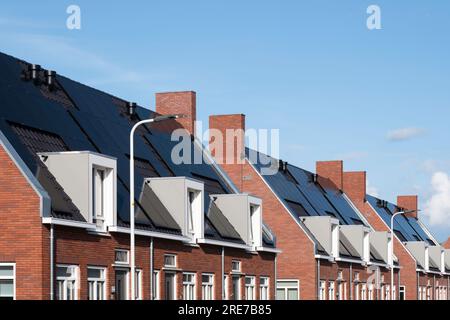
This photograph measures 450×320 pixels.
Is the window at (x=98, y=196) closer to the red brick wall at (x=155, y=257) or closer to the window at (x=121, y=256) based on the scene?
the red brick wall at (x=155, y=257)

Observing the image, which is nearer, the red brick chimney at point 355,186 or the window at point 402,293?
the window at point 402,293

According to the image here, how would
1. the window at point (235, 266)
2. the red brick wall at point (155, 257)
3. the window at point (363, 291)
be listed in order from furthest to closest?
1. the window at point (363, 291)
2. the window at point (235, 266)
3. the red brick wall at point (155, 257)

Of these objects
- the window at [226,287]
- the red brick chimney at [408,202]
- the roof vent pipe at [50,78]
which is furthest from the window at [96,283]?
the red brick chimney at [408,202]

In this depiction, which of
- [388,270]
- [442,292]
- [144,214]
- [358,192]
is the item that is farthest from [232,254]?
[442,292]

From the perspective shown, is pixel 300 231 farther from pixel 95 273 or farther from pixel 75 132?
pixel 95 273

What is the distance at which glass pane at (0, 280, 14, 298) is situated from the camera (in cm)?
2773

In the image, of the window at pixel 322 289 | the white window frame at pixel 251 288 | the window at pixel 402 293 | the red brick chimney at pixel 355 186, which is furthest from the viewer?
the red brick chimney at pixel 355 186

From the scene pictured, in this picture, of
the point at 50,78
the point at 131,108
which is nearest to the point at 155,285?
the point at 50,78

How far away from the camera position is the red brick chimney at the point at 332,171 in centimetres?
7438

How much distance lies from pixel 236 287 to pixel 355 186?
117ft

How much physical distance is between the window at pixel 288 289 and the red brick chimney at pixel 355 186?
24.2 metres

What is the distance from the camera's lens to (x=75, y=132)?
35625 millimetres
